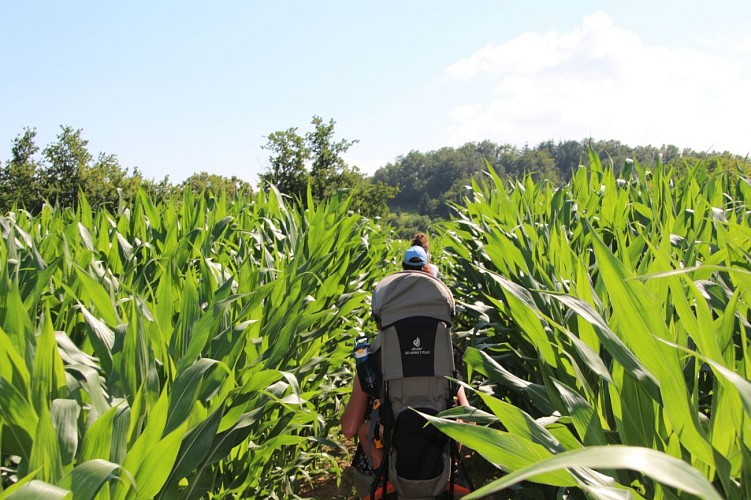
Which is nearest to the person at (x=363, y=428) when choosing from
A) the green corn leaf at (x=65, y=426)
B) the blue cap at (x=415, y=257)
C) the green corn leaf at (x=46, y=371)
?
the blue cap at (x=415, y=257)

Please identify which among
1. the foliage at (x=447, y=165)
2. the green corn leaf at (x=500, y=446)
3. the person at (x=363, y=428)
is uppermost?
the foliage at (x=447, y=165)

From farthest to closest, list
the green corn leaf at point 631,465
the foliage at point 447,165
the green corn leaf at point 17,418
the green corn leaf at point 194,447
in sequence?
the foliage at point 447,165 < the green corn leaf at point 194,447 < the green corn leaf at point 17,418 < the green corn leaf at point 631,465

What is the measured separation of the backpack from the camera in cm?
236

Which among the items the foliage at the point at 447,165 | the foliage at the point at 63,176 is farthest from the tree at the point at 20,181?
the foliage at the point at 447,165

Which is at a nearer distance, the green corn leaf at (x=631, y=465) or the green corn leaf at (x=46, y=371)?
the green corn leaf at (x=631, y=465)

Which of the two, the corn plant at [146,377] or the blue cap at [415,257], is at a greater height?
the blue cap at [415,257]

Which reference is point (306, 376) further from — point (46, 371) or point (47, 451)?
point (47, 451)

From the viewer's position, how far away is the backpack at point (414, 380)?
2.36 meters

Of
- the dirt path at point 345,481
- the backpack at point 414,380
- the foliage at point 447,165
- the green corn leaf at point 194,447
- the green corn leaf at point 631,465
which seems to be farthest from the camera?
the foliage at point 447,165

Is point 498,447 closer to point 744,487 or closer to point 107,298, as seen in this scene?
point 744,487

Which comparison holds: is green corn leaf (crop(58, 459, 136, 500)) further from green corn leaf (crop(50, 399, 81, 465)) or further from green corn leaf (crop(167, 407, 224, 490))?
green corn leaf (crop(167, 407, 224, 490))

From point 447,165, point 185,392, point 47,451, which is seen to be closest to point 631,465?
point 47,451

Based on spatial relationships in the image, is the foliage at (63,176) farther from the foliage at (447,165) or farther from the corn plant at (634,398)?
the foliage at (447,165)

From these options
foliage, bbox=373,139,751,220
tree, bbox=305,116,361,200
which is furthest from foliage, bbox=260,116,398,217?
foliage, bbox=373,139,751,220
